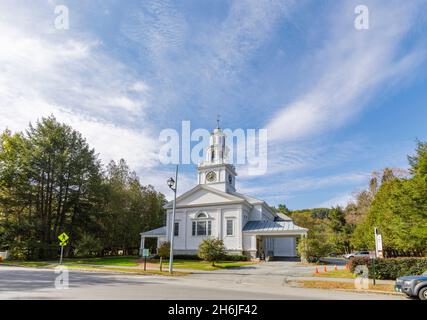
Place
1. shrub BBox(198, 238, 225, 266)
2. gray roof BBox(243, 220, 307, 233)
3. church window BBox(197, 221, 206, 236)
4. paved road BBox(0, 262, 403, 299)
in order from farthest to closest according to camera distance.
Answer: church window BBox(197, 221, 206, 236), gray roof BBox(243, 220, 307, 233), shrub BBox(198, 238, 225, 266), paved road BBox(0, 262, 403, 299)

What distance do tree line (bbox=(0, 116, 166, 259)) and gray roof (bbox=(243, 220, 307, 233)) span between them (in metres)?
20.8

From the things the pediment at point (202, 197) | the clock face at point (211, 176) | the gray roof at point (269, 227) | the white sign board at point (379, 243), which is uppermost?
the clock face at point (211, 176)

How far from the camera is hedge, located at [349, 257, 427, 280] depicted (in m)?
15.9

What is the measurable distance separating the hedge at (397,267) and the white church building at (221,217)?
17329mm

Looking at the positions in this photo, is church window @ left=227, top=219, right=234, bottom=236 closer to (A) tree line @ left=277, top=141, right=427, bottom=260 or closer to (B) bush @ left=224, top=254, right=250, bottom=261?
(B) bush @ left=224, top=254, right=250, bottom=261

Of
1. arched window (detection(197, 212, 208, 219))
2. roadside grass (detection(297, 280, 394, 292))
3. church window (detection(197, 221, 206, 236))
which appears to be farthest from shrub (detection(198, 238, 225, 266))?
roadside grass (detection(297, 280, 394, 292))

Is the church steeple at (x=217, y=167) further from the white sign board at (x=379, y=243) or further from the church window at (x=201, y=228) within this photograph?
the white sign board at (x=379, y=243)

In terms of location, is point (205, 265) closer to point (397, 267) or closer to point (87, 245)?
point (397, 267)

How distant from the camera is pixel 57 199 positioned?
44.5 m

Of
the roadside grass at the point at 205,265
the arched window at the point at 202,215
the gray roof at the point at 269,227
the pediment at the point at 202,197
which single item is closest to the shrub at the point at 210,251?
the roadside grass at the point at 205,265

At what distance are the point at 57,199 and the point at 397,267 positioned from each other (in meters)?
43.7

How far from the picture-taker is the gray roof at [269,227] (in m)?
36.1

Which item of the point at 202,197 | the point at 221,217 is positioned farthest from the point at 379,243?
the point at 202,197
